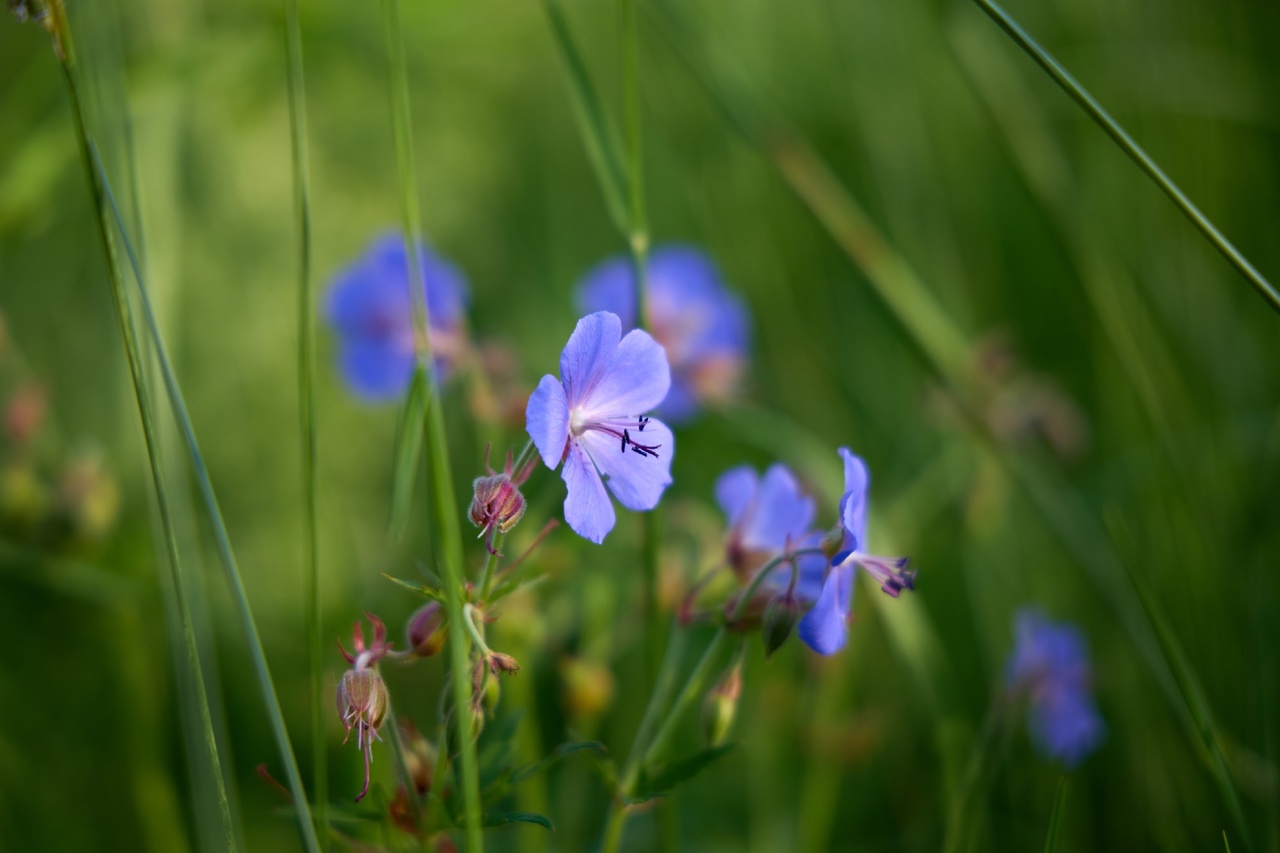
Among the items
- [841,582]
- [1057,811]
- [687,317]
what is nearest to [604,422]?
[841,582]

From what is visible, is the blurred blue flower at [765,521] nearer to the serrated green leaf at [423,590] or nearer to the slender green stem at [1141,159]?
the serrated green leaf at [423,590]

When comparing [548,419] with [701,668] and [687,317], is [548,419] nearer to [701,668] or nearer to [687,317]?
[701,668]

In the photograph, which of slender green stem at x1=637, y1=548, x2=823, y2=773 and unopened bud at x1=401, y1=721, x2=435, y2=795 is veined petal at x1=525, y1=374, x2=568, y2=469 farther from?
unopened bud at x1=401, y1=721, x2=435, y2=795

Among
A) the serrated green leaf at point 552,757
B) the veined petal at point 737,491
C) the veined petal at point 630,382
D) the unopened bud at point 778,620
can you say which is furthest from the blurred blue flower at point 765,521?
the serrated green leaf at point 552,757

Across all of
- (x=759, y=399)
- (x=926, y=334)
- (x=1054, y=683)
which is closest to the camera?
(x=1054, y=683)

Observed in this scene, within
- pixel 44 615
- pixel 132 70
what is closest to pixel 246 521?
pixel 44 615

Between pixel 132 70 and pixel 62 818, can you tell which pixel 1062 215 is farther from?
pixel 62 818
